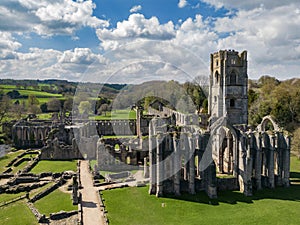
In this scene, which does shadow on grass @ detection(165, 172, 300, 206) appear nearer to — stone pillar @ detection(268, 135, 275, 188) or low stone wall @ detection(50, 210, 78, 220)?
stone pillar @ detection(268, 135, 275, 188)

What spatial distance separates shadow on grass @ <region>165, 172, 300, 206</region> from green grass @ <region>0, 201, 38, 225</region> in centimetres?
1067

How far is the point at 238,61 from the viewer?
36.7 metres

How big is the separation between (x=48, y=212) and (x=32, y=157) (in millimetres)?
19462

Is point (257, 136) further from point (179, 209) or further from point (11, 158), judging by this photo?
point (11, 158)

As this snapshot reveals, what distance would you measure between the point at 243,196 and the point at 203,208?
4.31m

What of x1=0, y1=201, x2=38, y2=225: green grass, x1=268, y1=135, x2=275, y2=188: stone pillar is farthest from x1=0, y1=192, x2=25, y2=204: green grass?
x1=268, y1=135, x2=275, y2=188: stone pillar

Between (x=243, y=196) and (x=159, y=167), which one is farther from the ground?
(x=159, y=167)

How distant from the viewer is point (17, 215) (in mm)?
20781

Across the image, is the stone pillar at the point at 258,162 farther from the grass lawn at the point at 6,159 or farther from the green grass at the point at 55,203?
the grass lawn at the point at 6,159

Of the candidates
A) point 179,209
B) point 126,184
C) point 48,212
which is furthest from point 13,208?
point 179,209

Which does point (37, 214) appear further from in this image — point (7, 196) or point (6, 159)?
point (6, 159)

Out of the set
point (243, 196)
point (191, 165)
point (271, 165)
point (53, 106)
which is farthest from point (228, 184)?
point (53, 106)

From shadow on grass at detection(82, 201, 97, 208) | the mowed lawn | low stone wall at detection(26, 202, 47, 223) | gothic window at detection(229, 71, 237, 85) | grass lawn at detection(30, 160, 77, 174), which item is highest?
gothic window at detection(229, 71, 237, 85)

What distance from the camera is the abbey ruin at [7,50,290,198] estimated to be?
2311 centimetres
